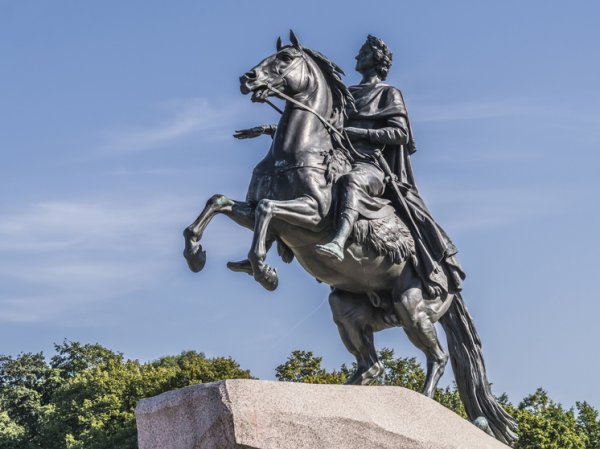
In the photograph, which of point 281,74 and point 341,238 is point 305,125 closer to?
point 281,74

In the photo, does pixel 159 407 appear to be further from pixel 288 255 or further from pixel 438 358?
pixel 438 358

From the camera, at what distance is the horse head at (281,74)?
1426 centimetres

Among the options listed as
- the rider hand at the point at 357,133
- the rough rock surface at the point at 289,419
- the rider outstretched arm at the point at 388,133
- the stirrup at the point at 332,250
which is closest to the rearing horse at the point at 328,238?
the rider hand at the point at 357,133

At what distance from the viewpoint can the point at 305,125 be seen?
47.5ft

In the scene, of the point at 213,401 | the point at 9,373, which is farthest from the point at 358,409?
the point at 9,373

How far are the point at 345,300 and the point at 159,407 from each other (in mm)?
3958

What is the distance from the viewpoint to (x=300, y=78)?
1468 cm

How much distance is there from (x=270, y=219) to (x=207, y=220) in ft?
2.20

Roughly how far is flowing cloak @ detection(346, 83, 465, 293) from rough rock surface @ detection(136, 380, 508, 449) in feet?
9.81

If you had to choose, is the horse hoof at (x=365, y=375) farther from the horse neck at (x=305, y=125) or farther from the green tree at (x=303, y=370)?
the green tree at (x=303, y=370)

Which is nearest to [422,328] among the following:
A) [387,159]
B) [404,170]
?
[404,170]

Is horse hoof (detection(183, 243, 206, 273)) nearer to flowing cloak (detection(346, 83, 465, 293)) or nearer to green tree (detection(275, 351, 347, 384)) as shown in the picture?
flowing cloak (detection(346, 83, 465, 293))

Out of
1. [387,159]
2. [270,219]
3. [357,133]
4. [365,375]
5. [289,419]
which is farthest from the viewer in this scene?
[387,159]

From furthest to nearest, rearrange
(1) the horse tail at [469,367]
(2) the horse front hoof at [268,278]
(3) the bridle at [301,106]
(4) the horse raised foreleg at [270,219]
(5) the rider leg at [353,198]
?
(1) the horse tail at [469,367], (3) the bridle at [301,106], (5) the rider leg at [353,198], (2) the horse front hoof at [268,278], (4) the horse raised foreleg at [270,219]
